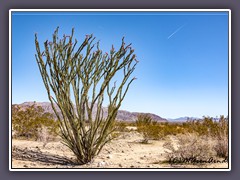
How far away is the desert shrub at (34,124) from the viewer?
28.0ft

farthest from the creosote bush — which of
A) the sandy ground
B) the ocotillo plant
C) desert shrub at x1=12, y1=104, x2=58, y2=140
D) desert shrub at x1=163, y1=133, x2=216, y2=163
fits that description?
desert shrub at x1=12, y1=104, x2=58, y2=140

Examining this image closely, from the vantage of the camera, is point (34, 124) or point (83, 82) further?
point (34, 124)

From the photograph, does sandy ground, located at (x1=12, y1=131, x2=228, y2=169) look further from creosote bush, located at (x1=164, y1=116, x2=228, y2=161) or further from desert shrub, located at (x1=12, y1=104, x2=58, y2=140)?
desert shrub, located at (x1=12, y1=104, x2=58, y2=140)

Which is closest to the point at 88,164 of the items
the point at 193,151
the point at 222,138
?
the point at 193,151

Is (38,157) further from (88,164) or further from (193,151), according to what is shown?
(193,151)

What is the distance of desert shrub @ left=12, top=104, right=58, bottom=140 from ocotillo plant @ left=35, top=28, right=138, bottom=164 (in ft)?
9.21

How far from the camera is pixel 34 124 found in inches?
362

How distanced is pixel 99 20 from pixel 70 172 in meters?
2.27

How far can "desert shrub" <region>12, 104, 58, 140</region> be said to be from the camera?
8.55 metres

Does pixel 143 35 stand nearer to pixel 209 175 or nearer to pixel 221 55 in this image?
pixel 221 55

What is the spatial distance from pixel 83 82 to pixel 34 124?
402cm
